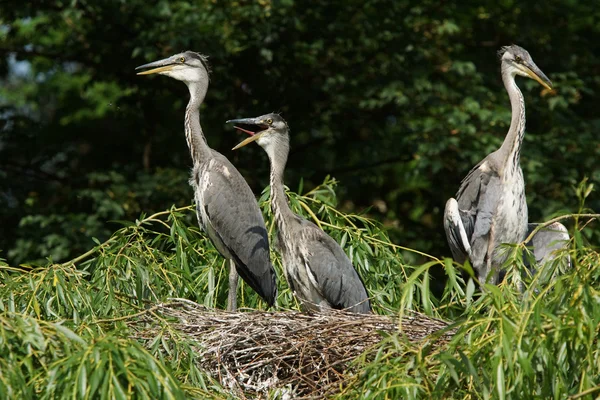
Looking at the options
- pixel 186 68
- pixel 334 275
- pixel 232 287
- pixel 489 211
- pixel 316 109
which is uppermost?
pixel 186 68

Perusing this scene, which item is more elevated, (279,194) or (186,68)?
A: (186,68)

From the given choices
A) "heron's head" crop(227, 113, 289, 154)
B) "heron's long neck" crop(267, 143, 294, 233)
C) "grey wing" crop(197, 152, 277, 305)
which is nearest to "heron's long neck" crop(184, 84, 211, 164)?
"grey wing" crop(197, 152, 277, 305)

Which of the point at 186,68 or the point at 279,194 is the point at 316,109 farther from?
the point at 279,194

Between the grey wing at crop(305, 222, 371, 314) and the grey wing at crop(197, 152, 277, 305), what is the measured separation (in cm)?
41

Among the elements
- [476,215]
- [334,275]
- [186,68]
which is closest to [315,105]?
[186,68]

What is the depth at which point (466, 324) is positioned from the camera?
3977mm

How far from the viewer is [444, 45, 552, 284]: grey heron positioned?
6375 mm

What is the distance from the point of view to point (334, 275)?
20.1ft

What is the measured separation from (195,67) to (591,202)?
4.29m

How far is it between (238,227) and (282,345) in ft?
4.59

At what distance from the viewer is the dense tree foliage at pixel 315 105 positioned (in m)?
9.89

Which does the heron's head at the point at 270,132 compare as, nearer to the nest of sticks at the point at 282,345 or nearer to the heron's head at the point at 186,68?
the heron's head at the point at 186,68

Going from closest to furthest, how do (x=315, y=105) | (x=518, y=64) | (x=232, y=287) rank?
(x=232, y=287) < (x=518, y=64) < (x=315, y=105)

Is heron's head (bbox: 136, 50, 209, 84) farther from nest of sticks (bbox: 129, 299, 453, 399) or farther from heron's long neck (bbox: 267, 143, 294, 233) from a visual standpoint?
nest of sticks (bbox: 129, 299, 453, 399)
